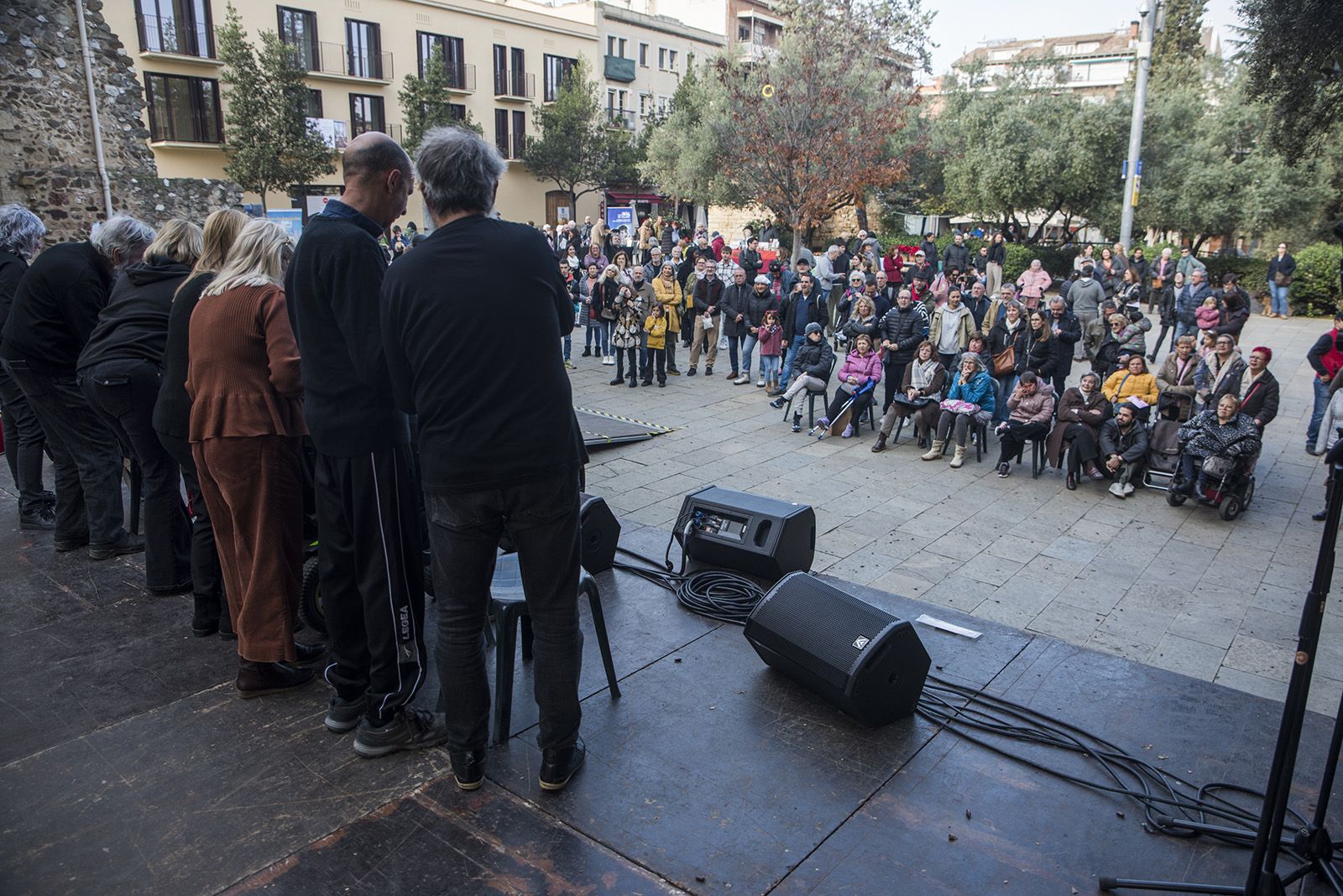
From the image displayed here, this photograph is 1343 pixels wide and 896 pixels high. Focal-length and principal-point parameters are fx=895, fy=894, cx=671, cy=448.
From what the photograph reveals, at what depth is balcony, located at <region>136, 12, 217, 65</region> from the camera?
27016 millimetres

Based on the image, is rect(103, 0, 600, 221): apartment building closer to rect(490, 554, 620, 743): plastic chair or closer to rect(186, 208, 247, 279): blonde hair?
rect(186, 208, 247, 279): blonde hair

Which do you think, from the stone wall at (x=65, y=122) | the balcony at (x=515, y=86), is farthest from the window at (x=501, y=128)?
the stone wall at (x=65, y=122)

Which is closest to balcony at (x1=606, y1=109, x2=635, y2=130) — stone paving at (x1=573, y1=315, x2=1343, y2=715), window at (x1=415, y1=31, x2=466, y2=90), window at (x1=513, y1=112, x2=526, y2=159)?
window at (x1=513, y1=112, x2=526, y2=159)

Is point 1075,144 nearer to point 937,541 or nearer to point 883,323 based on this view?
point 883,323

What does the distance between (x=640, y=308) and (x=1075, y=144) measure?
16448mm

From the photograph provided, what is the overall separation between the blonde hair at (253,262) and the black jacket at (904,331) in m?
7.79

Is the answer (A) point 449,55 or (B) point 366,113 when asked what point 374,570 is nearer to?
(B) point 366,113

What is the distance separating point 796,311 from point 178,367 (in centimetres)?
857

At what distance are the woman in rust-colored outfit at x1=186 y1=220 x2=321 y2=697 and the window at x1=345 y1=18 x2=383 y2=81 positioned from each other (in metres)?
33.3

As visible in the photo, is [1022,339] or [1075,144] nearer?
[1022,339]

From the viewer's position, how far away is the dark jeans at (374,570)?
2.93 meters

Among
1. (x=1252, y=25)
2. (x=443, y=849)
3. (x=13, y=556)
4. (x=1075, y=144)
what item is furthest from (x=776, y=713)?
(x=1075, y=144)

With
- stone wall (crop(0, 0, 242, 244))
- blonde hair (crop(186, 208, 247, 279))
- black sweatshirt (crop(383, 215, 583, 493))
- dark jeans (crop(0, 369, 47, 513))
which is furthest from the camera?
stone wall (crop(0, 0, 242, 244))

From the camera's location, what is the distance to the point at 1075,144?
23.0m
